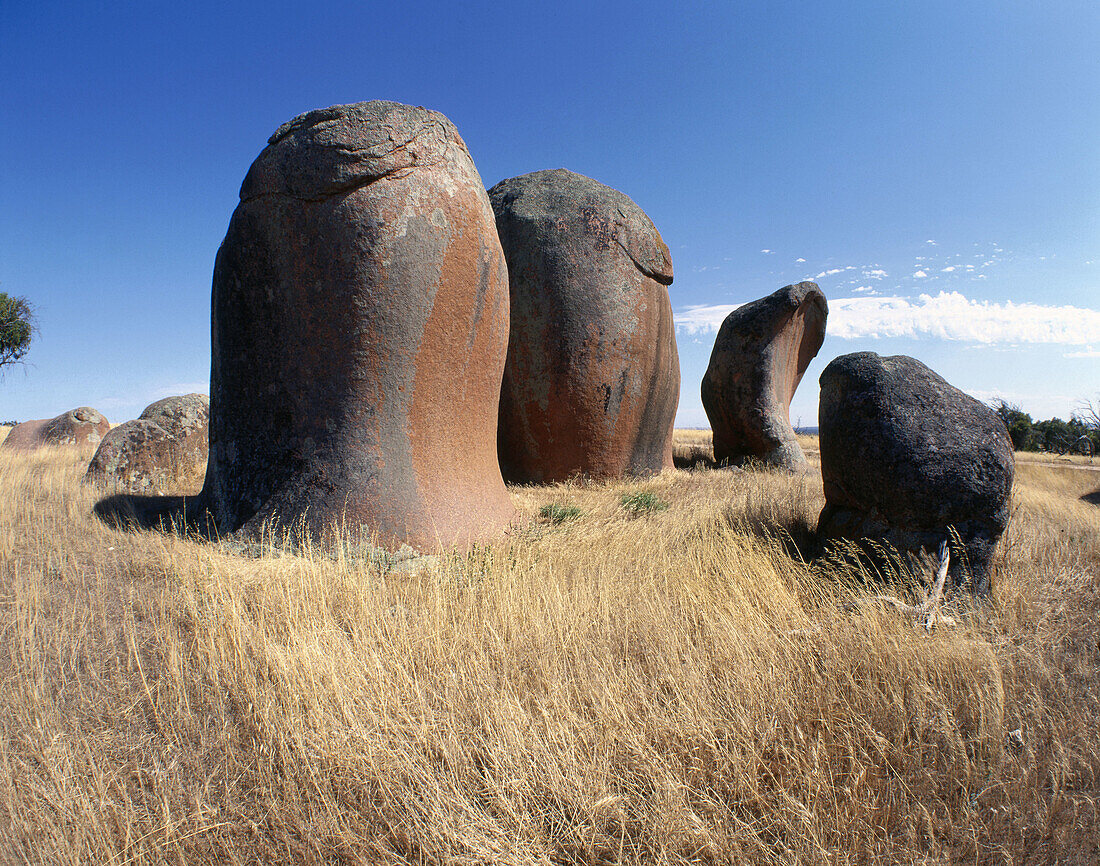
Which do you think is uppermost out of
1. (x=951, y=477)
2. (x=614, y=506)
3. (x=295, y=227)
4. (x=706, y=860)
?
(x=295, y=227)

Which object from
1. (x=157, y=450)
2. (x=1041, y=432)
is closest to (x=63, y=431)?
(x=157, y=450)

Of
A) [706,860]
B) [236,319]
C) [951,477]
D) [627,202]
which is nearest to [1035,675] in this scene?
[951,477]

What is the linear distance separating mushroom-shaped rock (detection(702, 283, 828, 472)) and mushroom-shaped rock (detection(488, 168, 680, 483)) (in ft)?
8.34

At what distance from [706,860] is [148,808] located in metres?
1.41

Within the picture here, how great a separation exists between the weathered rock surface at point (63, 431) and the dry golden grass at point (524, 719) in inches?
390

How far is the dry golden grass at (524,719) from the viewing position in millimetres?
1507

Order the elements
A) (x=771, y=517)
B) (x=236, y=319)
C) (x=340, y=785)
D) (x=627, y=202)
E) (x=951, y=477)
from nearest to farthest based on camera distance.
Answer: (x=340, y=785)
(x=951, y=477)
(x=236, y=319)
(x=771, y=517)
(x=627, y=202)

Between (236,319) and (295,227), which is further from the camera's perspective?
(236,319)

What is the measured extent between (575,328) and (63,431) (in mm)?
10555

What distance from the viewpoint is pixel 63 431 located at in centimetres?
1116

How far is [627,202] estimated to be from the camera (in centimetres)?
644

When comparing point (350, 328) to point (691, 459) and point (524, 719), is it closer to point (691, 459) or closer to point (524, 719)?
point (524, 719)

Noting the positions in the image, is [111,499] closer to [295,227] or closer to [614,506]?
[295,227]

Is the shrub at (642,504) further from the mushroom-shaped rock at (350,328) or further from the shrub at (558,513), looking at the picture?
the mushroom-shaped rock at (350,328)
